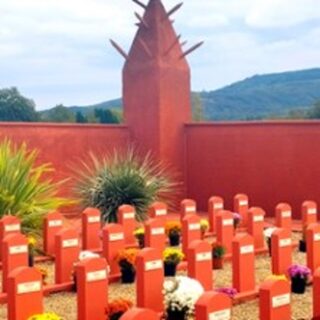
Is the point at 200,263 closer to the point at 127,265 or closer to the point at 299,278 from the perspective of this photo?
the point at 299,278

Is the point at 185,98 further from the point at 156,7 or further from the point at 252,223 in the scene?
the point at 252,223

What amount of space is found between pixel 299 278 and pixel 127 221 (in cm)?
393

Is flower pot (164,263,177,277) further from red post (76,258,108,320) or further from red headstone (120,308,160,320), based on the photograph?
red headstone (120,308,160,320)

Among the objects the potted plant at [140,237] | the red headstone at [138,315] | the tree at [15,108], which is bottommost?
the potted plant at [140,237]

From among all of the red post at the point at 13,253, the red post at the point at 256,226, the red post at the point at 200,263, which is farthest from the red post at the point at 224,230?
the red post at the point at 13,253

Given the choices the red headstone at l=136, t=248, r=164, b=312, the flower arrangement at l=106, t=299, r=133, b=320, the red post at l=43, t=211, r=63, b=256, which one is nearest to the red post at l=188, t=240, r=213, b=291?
→ the red headstone at l=136, t=248, r=164, b=312

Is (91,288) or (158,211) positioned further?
(158,211)

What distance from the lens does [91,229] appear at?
473 inches

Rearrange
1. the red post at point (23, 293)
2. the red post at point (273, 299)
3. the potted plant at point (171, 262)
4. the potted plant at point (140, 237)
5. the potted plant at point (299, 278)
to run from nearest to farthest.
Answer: the red post at point (273, 299) → the red post at point (23, 293) → the potted plant at point (299, 278) → the potted plant at point (171, 262) → the potted plant at point (140, 237)

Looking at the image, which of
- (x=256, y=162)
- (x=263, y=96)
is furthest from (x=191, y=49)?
(x=263, y=96)

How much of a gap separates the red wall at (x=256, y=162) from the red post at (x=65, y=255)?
26.7ft

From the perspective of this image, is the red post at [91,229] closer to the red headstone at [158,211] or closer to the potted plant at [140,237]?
the potted plant at [140,237]

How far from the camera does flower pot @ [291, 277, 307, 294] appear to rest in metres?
9.02

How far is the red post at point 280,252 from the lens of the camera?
944 cm
